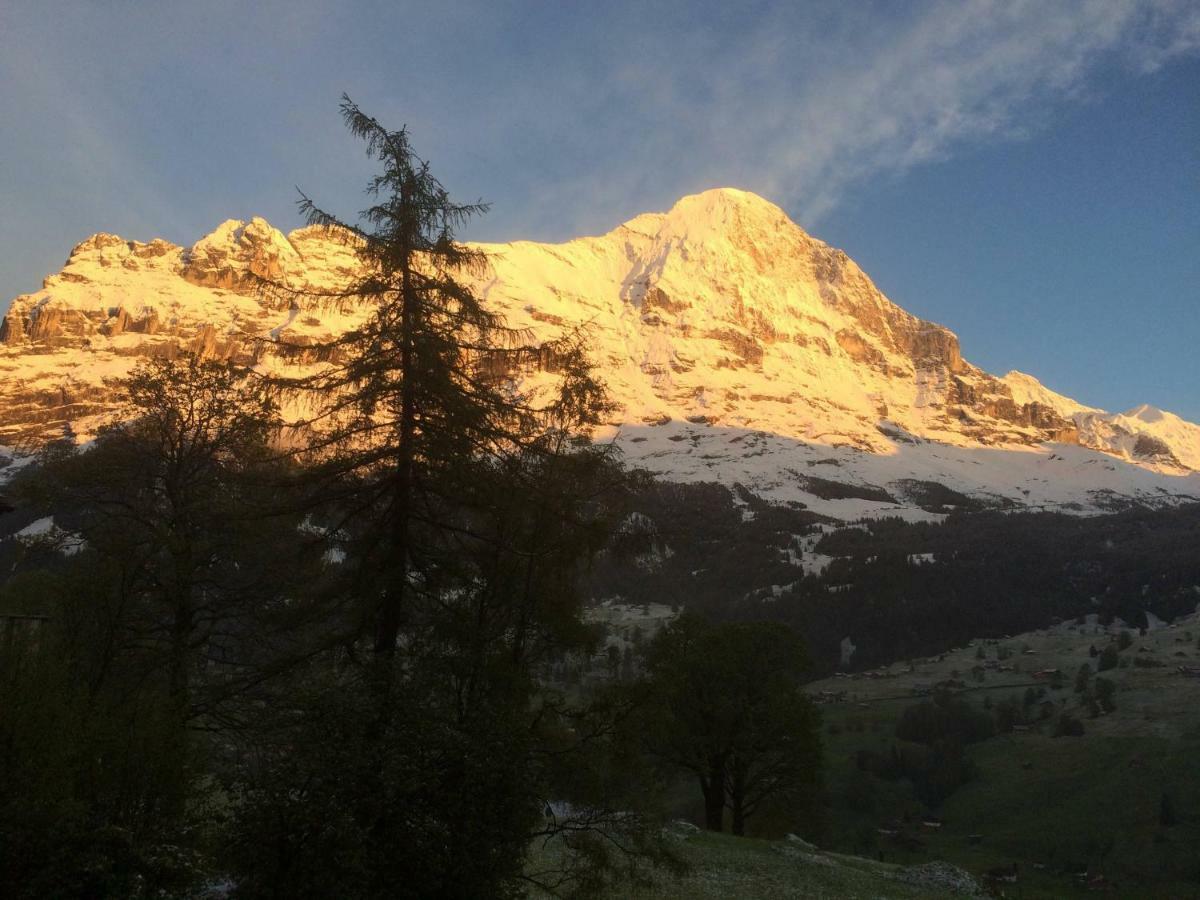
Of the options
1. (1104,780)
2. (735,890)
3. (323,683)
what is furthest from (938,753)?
(323,683)

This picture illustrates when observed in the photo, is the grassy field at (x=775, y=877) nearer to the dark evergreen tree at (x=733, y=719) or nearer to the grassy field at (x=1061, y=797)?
the dark evergreen tree at (x=733, y=719)

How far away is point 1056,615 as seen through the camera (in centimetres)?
19938

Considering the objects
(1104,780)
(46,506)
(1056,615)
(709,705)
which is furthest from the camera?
(1056,615)

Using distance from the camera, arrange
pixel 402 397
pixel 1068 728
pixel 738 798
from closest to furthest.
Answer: pixel 402 397 → pixel 738 798 → pixel 1068 728

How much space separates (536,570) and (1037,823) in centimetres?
8714

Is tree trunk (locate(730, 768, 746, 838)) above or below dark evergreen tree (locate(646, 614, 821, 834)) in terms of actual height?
below

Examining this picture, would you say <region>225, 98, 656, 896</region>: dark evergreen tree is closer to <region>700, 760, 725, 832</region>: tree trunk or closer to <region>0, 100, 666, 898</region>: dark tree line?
<region>0, 100, 666, 898</region>: dark tree line

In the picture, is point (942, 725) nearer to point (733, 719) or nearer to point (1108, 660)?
point (1108, 660)

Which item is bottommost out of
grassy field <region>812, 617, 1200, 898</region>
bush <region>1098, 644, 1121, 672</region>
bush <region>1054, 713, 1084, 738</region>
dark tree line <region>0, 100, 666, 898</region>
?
grassy field <region>812, 617, 1200, 898</region>

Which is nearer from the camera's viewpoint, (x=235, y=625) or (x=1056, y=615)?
(x=235, y=625)

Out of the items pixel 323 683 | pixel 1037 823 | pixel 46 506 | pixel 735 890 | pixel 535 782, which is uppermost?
pixel 46 506

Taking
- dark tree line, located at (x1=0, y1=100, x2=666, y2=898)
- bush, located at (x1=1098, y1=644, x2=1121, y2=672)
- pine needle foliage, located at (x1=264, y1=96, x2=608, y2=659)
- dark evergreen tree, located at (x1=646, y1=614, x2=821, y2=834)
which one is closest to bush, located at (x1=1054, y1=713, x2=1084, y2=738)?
bush, located at (x1=1098, y1=644, x2=1121, y2=672)

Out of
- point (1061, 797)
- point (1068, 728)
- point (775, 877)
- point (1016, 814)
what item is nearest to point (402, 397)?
point (775, 877)

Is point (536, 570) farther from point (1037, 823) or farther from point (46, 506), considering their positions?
point (1037, 823)
